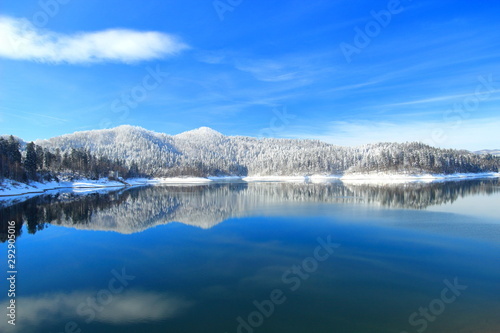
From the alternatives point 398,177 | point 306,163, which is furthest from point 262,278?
point 306,163

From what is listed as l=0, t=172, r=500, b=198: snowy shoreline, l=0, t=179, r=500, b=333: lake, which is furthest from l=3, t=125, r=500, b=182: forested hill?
l=0, t=179, r=500, b=333: lake

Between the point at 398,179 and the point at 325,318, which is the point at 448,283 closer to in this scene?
the point at 325,318

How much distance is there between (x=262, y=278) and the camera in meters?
9.58

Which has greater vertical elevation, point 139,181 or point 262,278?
point 139,181

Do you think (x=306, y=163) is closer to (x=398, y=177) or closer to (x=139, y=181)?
(x=398, y=177)

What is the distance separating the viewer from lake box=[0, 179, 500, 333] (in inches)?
275

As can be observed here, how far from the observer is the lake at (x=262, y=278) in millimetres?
6977

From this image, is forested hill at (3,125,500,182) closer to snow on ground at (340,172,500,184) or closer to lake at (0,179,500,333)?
snow on ground at (340,172,500,184)

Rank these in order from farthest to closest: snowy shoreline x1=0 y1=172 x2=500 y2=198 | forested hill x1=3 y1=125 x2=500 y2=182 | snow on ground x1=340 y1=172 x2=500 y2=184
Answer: snow on ground x1=340 y1=172 x2=500 y2=184, forested hill x1=3 y1=125 x2=500 y2=182, snowy shoreline x1=0 y1=172 x2=500 y2=198

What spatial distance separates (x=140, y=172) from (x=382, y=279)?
101 meters

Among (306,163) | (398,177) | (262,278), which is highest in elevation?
(306,163)

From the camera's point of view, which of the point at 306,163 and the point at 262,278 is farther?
the point at 306,163

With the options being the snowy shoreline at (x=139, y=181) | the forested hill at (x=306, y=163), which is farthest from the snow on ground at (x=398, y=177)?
the forested hill at (x=306, y=163)

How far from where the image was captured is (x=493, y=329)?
650cm
